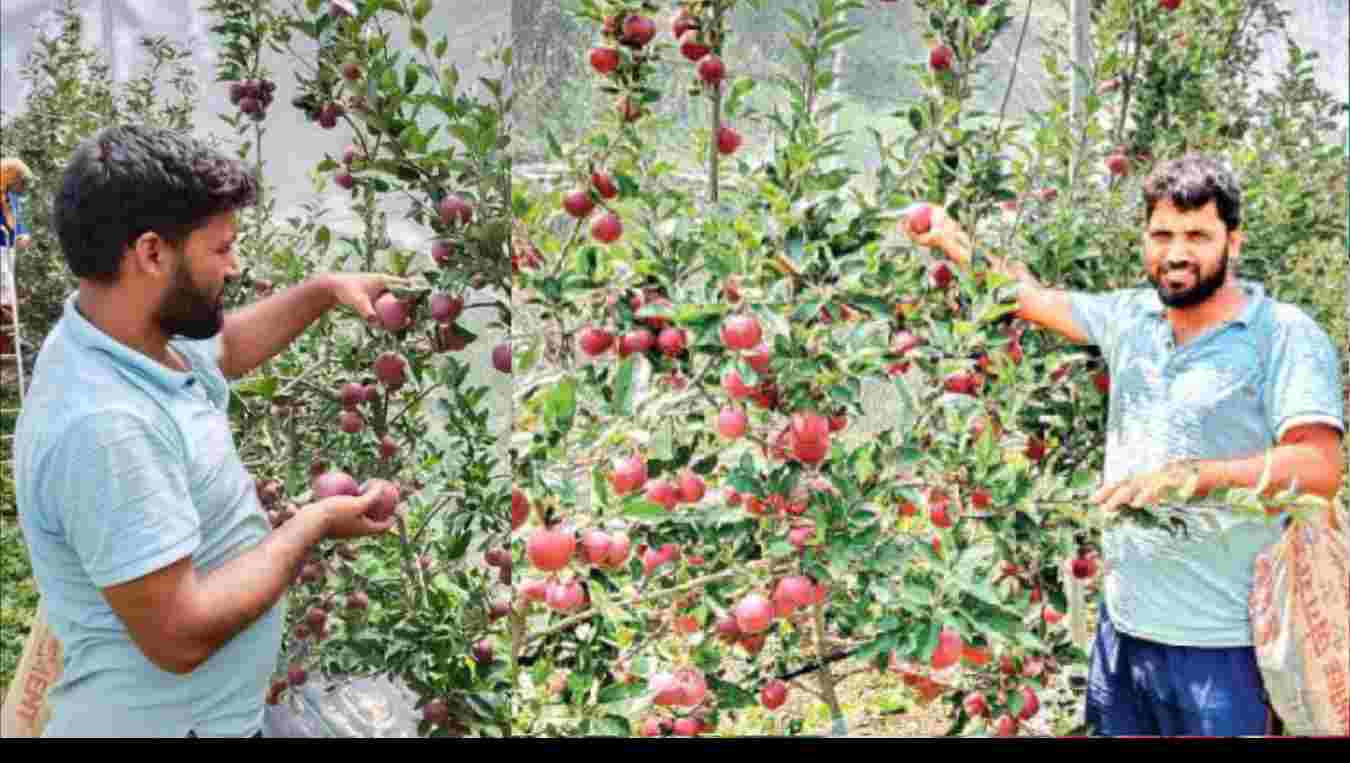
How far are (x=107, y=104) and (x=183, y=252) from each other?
1.39 ft

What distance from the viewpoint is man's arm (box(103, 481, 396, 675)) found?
2639mm

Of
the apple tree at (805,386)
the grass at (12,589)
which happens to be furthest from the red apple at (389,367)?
the grass at (12,589)

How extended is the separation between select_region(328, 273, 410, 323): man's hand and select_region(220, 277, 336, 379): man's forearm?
19mm

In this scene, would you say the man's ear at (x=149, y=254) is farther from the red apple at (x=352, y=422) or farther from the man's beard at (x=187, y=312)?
the red apple at (x=352, y=422)

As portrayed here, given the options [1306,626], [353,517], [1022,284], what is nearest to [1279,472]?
[1306,626]

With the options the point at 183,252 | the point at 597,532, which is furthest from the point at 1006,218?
the point at 183,252

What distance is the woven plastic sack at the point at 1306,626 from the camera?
2.88 meters

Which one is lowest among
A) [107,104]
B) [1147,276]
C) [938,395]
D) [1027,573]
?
[1027,573]

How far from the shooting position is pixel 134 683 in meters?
2.71

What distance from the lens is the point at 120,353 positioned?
2680mm

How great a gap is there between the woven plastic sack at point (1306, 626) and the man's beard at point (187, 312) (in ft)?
6.34

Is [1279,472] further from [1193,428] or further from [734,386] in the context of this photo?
[734,386]

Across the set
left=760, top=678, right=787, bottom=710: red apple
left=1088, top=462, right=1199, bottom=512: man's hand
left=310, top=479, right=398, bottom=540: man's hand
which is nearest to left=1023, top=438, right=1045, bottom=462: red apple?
left=1088, top=462, right=1199, bottom=512: man's hand

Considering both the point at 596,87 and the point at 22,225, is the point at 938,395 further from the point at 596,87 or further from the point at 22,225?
the point at 22,225
